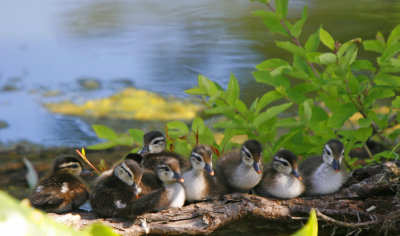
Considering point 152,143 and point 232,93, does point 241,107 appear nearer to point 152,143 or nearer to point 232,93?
point 232,93

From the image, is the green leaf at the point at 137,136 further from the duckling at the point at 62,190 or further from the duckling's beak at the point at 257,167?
the duckling's beak at the point at 257,167

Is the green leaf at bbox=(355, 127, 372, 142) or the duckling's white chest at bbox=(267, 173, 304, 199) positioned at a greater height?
the green leaf at bbox=(355, 127, 372, 142)

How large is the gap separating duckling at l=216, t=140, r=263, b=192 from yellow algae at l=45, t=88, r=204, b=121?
2349 mm

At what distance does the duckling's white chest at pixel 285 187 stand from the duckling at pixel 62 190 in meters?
0.88

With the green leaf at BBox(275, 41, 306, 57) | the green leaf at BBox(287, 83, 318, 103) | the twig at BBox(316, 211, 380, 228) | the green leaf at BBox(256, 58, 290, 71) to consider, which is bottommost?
the twig at BBox(316, 211, 380, 228)

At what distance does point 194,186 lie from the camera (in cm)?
240

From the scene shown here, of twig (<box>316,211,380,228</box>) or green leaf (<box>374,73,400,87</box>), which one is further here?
green leaf (<box>374,73,400,87</box>)

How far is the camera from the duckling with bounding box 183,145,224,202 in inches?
94.3

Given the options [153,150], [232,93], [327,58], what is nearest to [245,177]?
[232,93]

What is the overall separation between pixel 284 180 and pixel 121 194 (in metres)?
0.76

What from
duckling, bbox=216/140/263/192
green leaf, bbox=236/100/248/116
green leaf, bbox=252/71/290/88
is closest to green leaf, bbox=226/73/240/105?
green leaf, bbox=236/100/248/116

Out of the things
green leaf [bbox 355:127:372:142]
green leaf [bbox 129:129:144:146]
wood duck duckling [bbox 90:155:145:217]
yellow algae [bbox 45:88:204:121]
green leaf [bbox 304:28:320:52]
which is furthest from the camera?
yellow algae [bbox 45:88:204:121]

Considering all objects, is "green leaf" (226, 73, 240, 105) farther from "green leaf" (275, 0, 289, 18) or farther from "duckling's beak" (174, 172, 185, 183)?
"duckling's beak" (174, 172, 185, 183)

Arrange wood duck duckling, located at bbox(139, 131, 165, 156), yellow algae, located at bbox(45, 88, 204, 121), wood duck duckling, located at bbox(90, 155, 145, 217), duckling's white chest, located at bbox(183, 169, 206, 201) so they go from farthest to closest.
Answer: yellow algae, located at bbox(45, 88, 204, 121) < wood duck duckling, located at bbox(139, 131, 165, 156) < duckling's white chest, located at bbox(183, 169, 206, 201) < wood duck duckling, located at bbox(90, 155, 145, 217)
